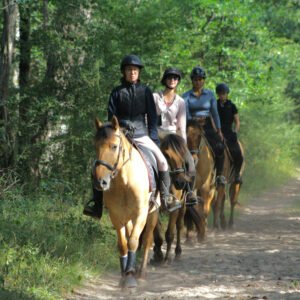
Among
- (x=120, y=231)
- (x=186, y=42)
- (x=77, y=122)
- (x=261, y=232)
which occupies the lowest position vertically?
(x=261, y=232)

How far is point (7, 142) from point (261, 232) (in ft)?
16.8

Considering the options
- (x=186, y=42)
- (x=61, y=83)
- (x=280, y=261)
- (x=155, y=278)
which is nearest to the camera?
(x=155, y=278)

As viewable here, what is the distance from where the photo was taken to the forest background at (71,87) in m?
8.67

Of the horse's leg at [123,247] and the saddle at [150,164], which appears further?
the saddle at [150,164]

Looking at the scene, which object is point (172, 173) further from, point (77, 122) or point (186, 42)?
point (186, 42)

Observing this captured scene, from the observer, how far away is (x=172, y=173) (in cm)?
964

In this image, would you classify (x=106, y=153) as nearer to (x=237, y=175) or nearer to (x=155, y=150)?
(x=155, y=150)

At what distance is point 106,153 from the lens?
7.41 m

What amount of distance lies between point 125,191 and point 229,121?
6397 millimetres

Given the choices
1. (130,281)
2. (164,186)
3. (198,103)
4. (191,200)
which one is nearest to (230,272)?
(164,186)

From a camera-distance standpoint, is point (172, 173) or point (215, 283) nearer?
point (215, 283)

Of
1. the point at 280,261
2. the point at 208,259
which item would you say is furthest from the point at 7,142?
the point at 280,261

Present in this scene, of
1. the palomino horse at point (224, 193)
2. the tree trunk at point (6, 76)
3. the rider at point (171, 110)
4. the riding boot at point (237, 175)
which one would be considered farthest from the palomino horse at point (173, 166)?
the riding boot at point (237, 175)

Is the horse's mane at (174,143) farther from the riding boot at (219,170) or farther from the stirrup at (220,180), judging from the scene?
the stirrup at (220,180)
